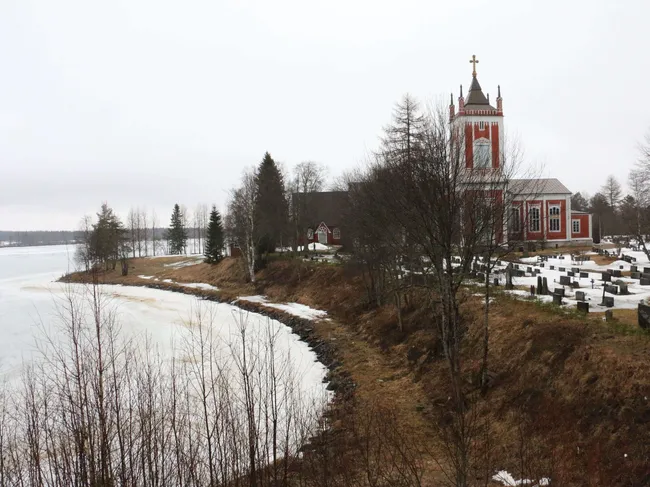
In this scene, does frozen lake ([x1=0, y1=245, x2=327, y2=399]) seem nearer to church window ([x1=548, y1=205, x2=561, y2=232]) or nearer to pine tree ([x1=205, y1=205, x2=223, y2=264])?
pine tree ([x1=205, y1=205, x2=223, y2=264])

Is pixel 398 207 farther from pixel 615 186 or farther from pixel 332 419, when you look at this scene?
pixel 615 186

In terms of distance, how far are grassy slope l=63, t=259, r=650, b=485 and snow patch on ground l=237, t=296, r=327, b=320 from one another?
6.21 meters

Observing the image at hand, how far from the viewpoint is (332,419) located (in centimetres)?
1157

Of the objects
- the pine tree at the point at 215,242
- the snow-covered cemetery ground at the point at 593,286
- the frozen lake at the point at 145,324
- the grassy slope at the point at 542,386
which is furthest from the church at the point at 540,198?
the pine tree at the point at 215,242

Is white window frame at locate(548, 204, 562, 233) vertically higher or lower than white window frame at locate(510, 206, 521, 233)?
higher

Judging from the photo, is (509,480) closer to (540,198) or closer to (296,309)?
(296,309)

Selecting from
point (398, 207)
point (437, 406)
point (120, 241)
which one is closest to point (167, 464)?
point (398, 207)

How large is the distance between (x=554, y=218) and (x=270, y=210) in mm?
30187

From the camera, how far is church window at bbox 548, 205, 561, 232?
142ft

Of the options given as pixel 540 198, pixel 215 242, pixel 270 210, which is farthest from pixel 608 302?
pixel 215 242

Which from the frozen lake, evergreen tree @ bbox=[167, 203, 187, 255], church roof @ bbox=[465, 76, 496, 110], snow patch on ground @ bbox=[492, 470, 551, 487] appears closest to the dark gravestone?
snow patch on ground @ bbox=[492, 470, 551, 487]

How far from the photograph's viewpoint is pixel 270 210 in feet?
138

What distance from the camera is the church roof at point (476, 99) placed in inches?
1502

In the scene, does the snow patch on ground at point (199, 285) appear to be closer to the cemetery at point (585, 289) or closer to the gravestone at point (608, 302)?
the cemetery at point (585, 289)
